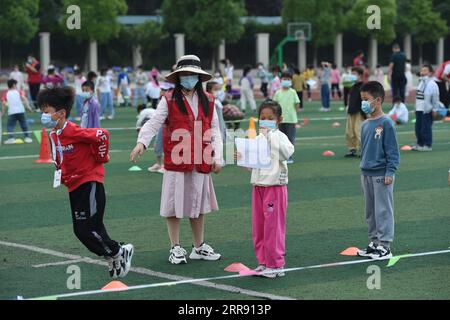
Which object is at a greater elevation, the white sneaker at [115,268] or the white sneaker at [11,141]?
the white sneaker at [11,141]

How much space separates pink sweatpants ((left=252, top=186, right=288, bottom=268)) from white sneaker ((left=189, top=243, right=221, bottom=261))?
2.52 feet

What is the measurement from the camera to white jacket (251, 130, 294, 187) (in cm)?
888

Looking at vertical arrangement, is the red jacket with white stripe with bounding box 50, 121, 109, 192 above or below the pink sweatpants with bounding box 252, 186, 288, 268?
above

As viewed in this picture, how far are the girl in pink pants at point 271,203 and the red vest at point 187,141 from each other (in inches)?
28.0

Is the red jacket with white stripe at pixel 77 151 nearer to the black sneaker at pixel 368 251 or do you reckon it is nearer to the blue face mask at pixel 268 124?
the blue face mask at pixel 268 124

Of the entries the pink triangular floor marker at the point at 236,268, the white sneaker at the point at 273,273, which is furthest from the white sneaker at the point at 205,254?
the white sneaker at the point at 273,273

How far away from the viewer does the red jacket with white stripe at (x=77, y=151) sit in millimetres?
8719

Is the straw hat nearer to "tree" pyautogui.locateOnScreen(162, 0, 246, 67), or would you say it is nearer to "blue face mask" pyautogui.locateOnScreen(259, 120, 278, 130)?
"blue face mask" pyautogui.locateOnScreen(259, 120, 278, 130)

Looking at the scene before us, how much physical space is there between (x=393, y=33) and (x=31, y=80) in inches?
1208

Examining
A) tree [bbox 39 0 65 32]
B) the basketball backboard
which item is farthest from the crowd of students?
tree [bbox 39 0 65 32]

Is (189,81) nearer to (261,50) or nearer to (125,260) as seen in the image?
(125,260)

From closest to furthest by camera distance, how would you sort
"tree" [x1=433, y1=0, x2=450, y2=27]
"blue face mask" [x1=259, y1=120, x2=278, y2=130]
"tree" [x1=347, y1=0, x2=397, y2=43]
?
"blue face mask" [x1=259, y1=120, x2=278, y2=130] < "tree" [x1=347, y1=0, x2=397, y2=43] < "tree" [x1=433, y1=0, x2=450, y2=27]
